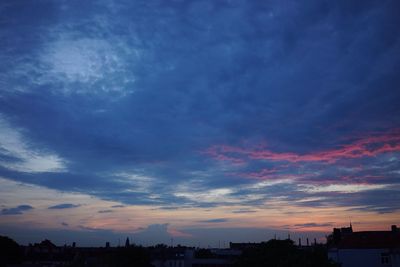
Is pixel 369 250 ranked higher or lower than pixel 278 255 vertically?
higher

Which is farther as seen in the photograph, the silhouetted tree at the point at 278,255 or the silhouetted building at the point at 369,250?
the silhouetted building at the point at 369,250

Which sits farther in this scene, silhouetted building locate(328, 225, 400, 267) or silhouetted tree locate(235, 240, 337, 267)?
silhouetted building locate(328, 225, 400, 267)

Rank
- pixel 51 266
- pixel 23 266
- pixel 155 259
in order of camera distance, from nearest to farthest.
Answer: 1. pixel 23 266
2. pixel 51 266
3. pixel 155 259

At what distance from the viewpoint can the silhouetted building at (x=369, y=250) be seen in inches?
2591

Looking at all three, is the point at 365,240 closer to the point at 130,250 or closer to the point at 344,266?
the point at 344,266

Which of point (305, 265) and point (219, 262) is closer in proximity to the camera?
point (305, 265)

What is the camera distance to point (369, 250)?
66938 mm

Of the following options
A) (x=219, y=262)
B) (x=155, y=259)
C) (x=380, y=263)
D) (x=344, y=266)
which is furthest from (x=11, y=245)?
(x=380, y=263)

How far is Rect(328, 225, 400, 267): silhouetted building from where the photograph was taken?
6581 cm

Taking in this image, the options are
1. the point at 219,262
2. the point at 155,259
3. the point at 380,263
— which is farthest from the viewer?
the point at 219,262

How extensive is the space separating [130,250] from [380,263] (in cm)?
4497

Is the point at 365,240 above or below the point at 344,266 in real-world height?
above

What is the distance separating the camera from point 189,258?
124 metres

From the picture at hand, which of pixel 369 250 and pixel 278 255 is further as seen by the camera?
pixel 369 250
